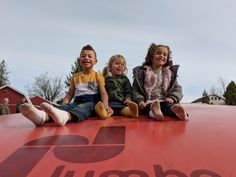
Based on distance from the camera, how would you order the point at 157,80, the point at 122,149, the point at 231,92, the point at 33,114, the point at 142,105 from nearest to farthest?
the point at 122,149, the point at 33,114, the point at 142,105, the point at 157,80, the point at 231,92

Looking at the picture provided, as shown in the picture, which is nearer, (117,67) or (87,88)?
(87,88)

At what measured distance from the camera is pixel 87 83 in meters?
2.83

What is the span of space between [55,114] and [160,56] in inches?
41.5

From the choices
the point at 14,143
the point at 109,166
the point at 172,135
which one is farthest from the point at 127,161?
the point at 14,143

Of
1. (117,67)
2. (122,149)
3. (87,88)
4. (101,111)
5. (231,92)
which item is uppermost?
Result: (117,67)

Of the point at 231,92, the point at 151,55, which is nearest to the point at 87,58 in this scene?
the point at 151,55

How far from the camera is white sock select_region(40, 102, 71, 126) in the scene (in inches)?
79.7

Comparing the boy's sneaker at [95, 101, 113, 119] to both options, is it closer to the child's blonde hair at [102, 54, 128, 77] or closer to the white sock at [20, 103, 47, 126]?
the white sock at [20, 103, 47, 126]

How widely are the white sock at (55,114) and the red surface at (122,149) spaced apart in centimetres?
4

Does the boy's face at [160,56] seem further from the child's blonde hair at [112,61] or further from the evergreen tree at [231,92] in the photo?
the evergreen tree at [231,92]

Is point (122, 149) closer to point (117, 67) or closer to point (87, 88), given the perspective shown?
point (87, 88)

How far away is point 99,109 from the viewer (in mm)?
2340

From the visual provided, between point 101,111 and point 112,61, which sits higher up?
point 112,61

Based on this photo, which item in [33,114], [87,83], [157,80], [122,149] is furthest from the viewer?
[87,83]
